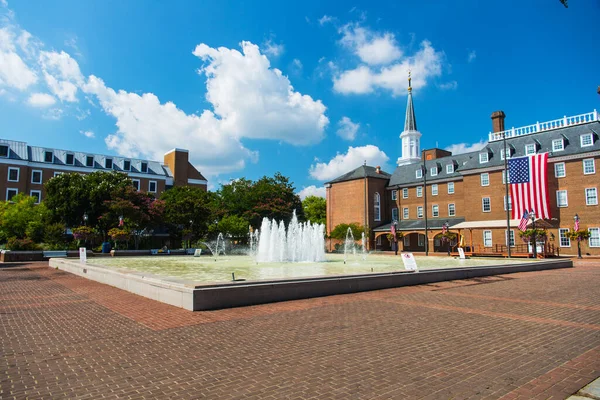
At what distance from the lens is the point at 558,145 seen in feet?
137

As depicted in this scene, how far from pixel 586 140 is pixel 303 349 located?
44.9 metres

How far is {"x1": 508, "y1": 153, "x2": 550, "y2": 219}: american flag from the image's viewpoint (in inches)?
→ 1474

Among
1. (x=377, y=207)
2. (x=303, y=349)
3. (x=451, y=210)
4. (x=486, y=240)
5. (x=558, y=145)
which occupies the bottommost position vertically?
(x=303, y=349)

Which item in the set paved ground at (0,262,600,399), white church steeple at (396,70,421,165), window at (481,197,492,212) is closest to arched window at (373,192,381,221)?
window at (481,197,492,212)

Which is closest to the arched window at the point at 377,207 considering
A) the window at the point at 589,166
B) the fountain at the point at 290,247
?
the window at the point at 589,166

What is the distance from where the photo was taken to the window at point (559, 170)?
133ft

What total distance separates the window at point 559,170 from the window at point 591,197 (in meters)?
2.70

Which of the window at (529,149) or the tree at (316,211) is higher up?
the window at (529,149)

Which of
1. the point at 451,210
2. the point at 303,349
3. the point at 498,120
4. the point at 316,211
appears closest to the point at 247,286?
the point at 303,349

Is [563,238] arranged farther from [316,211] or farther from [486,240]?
[316,211]

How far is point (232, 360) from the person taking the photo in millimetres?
5855

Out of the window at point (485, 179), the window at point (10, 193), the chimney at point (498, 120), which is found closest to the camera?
the window at point (485, 179)

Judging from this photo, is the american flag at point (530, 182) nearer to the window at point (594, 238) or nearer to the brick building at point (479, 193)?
the brick building at point (479, 193)

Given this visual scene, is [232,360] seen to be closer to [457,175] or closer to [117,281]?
[117,281]
